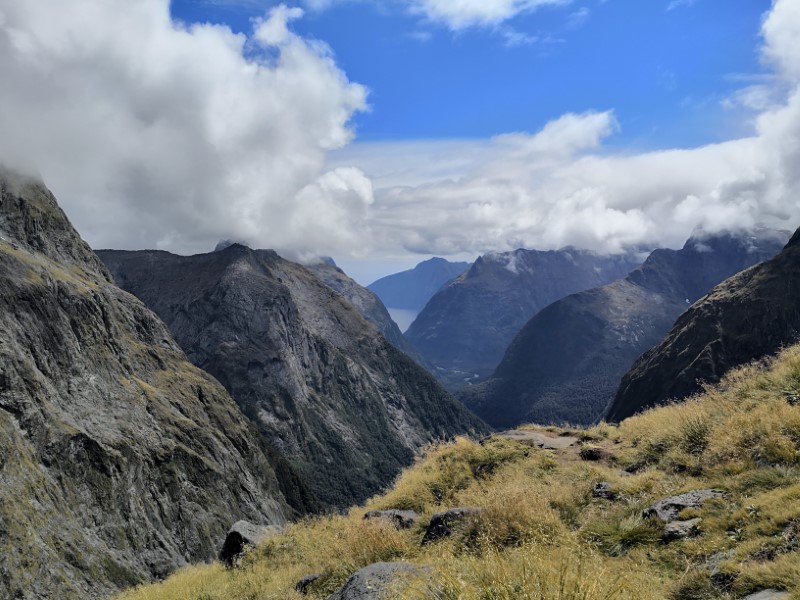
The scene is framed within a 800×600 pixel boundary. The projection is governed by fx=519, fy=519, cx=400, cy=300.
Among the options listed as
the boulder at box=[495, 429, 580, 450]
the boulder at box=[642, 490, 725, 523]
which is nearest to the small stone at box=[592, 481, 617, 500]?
the boulder at box=[642, 490, 725, 523]

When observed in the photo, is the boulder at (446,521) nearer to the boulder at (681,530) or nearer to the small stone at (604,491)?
the small stone at (604,491)

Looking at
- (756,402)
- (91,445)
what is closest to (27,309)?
(91,445)

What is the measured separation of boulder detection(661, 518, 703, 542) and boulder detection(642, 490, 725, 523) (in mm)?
350

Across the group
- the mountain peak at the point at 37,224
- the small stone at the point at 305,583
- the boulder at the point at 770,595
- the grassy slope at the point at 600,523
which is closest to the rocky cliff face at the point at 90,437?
the mountain peak at the point at 37,224

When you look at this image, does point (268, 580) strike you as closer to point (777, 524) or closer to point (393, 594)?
point (393, 594)

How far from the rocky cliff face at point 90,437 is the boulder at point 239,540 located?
243 feet

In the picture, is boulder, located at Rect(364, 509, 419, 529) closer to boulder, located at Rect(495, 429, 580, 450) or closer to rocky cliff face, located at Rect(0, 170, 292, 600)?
boulder, located at Rect(495, 429, 580, 450)

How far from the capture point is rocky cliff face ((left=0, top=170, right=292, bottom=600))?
284 feet

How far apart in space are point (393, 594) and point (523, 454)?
41.0 feet

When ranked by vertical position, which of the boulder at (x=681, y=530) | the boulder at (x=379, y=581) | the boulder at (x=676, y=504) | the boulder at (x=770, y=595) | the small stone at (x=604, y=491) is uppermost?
the boulder at (x=379, y=581)

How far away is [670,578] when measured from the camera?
29.3 ft

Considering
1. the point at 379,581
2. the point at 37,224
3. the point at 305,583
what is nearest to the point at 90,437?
the point at 37,224

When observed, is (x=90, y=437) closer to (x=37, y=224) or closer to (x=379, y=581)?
(x=37, y=224)

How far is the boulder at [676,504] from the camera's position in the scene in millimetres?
11017
